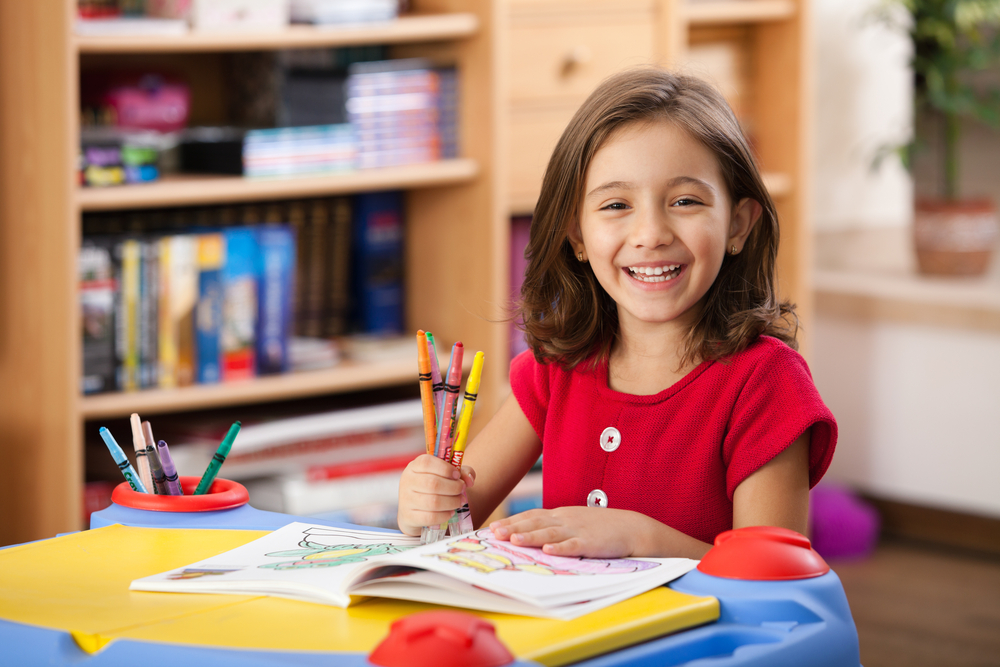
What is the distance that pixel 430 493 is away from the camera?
40.2 inches

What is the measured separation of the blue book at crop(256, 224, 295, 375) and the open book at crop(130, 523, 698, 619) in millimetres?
1268

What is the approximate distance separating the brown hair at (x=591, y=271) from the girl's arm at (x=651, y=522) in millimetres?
131

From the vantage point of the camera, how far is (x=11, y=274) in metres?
1.93

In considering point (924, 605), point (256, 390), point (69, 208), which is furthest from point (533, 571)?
point (924, 605)

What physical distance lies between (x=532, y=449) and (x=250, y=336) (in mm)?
1035

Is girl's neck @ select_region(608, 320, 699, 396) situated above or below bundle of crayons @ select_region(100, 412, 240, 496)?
above

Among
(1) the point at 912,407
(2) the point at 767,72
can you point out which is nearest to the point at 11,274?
(2) the point at 767,72

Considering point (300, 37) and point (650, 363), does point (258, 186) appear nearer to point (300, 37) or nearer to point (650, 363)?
point (300, 37)

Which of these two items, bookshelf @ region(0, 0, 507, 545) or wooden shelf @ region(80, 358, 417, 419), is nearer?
bookshelf @ region(0, 0, 507, 545)

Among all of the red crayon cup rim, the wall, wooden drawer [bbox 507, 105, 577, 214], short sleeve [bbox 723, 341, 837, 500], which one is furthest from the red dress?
the wall

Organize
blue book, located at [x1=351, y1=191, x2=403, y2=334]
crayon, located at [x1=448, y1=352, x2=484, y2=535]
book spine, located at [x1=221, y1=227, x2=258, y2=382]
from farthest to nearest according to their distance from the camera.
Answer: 1. blue book, located at [x1=351, y1=191, x2=403, y2=334]
2. book spine, located at [x1=221, y1=227, x2=258, y2=382]
3. crayon, located at [x1=448, y1=352, x2=484, y2=535]

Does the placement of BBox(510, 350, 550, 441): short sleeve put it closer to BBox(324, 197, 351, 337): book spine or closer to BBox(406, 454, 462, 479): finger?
BBox(406, 454, 462, 479): finger

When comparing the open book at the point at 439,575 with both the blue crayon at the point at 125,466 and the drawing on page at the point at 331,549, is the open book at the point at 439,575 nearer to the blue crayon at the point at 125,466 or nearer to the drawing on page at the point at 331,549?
the drawing on page at the point at 331,549

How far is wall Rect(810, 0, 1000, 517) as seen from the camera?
9.66ft
